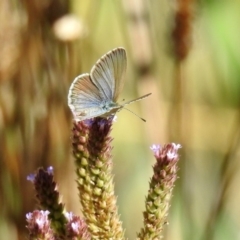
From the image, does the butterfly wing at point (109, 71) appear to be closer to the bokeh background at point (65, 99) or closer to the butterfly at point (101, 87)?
the butterfly at point (101, 87)

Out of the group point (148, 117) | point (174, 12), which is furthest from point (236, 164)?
point (174, 12)

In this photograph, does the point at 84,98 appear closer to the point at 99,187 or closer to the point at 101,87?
the point at 101,87

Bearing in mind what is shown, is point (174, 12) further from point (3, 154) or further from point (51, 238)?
point (51, 238)

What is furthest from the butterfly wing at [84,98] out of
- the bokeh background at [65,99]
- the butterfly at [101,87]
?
the bokeh background at [65,99]

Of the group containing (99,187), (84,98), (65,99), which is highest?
(65,99)

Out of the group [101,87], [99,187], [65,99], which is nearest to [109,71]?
[101,87]

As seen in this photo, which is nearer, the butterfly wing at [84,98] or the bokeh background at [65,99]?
the butterfly wing at [84,98]

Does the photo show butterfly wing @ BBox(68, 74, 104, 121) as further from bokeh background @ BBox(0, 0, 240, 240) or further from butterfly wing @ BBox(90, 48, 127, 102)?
bokeh background @ BBox(0, 0, 240, 240)
